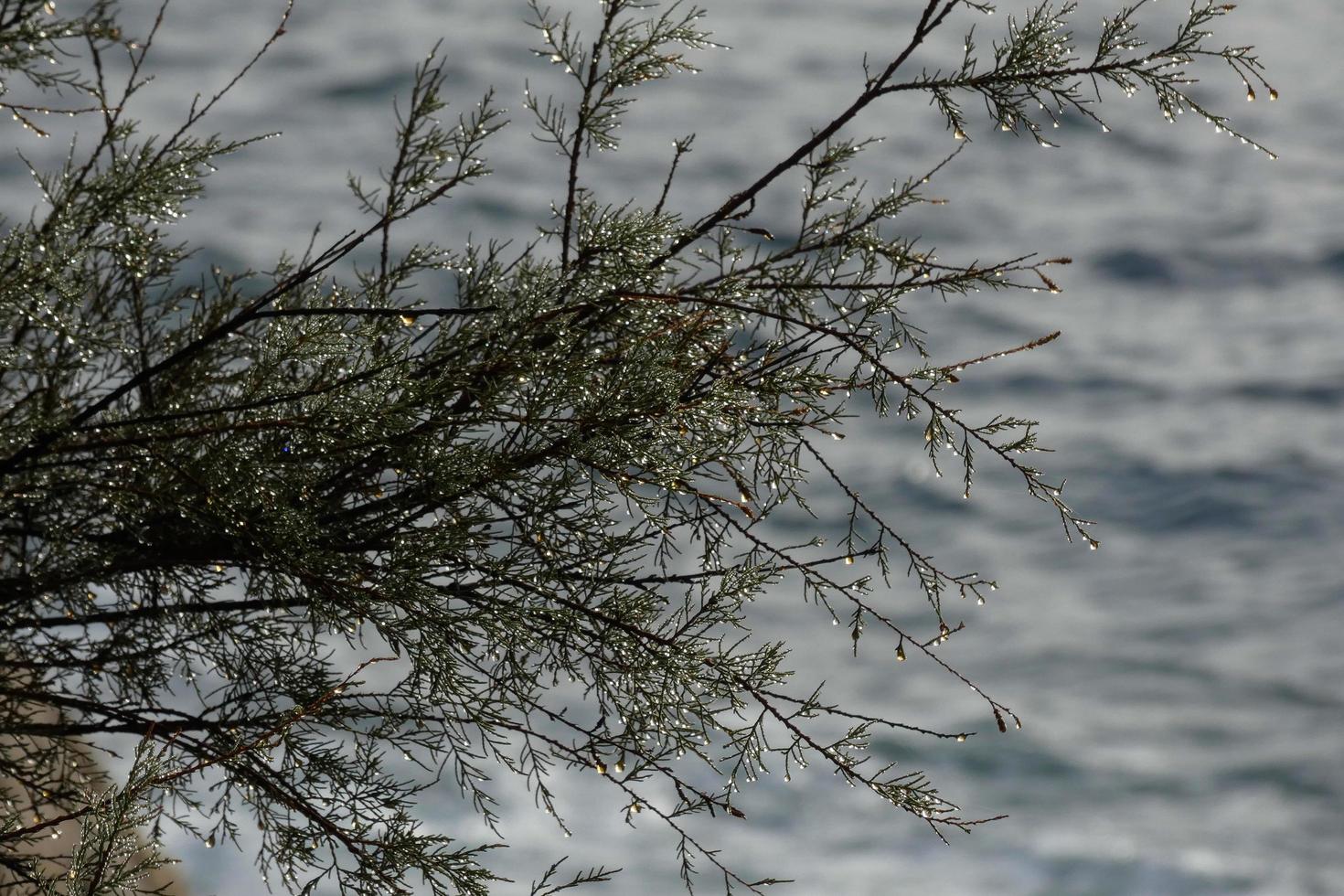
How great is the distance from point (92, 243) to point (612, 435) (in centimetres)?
72

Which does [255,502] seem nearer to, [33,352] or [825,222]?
[33,352]

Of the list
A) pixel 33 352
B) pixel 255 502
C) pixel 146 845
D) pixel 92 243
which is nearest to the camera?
pixel 146 845

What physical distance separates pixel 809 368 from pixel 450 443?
437mm

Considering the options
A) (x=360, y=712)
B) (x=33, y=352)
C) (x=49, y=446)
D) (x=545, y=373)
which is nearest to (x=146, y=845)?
(x=360, y=712)

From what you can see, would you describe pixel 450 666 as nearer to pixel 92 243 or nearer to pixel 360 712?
pixel 360 712

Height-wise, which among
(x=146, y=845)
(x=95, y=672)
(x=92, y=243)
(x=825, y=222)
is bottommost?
(x=146, y=845)

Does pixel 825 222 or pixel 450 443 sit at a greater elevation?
pixel 825 222

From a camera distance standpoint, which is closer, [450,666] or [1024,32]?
[450,666]

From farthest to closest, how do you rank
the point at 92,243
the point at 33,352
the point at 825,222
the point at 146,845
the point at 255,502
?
the point at 33,352 → the point at 825,222 → the point at 92,243 → the point at 255,502 → the point at 146,845

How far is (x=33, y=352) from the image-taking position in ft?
6.13

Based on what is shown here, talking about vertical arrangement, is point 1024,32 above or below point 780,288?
above

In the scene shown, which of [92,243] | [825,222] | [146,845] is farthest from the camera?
[825,222]

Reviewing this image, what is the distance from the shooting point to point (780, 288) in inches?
62.9

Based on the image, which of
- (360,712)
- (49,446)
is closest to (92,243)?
(49,446)
